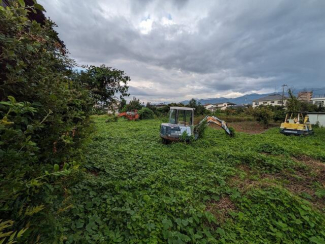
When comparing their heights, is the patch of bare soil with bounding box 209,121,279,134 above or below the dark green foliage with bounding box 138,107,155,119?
below

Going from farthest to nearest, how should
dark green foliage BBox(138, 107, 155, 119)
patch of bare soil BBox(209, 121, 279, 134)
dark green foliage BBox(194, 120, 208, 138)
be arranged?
1. dark green foliage BBox(138, 107, 155, 119)
2. patch of bare soil BBox(209, 121, 279, 134)
3. dark green foliage BBox(194, 120, 208, 138)

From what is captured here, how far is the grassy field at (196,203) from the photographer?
2352 millimetres

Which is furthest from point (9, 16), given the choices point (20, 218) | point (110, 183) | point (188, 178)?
point (188, 178)

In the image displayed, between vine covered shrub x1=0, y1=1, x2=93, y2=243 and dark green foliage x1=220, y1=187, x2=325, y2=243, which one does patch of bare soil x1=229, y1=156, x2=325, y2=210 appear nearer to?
dark green foliage x1=220, y1=187, x2=325, y2=243

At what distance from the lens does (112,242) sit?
2125 mm

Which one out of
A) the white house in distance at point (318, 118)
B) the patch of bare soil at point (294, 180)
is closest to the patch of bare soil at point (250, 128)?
the white house in distance at point (318, 118)

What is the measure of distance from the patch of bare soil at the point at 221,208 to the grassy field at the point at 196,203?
2 centimetres

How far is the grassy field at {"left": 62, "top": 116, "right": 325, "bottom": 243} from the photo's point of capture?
2352mm

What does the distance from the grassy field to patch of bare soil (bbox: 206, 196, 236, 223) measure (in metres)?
0.02

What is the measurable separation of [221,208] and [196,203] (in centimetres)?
49

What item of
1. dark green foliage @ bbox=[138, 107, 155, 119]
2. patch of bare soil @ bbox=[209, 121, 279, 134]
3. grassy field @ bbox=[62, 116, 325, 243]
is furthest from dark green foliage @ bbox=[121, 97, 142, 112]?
grassy field @ bbox=[62, 116, 325, 243]

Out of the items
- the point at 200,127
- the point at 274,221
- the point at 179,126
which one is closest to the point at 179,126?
Result: the point at 179,126

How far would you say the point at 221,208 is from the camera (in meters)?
3.02

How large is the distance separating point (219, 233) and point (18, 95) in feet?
10.0
